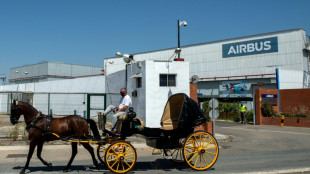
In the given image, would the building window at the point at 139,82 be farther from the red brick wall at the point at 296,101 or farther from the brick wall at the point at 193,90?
the red brick wall at the point at 296,101

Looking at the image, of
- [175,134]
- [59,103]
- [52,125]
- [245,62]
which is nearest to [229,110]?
[245,62]

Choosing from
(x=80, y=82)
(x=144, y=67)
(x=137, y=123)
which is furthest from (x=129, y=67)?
(x=80, y=82)

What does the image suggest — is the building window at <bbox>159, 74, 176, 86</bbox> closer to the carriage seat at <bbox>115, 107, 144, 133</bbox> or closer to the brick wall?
the brick wall

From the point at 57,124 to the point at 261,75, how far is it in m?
32.4

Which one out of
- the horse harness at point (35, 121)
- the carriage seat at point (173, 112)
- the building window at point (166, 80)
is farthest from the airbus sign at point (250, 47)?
the horse harness at point (35, 121)

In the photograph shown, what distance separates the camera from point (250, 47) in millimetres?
38312

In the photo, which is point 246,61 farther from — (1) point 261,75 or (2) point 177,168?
(2) point 177,168

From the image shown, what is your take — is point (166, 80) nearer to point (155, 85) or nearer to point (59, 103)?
point (155, 85)

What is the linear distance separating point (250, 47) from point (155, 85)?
24.4 metres

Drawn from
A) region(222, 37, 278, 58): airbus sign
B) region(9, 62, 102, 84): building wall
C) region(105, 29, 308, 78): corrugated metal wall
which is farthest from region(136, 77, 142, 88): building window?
region(9, 62, 102, 84): building wall

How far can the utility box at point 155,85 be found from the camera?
17.4 m

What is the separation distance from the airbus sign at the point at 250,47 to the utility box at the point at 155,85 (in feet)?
72.0

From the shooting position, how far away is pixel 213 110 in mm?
14688

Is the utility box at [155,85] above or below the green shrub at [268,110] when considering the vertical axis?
above
